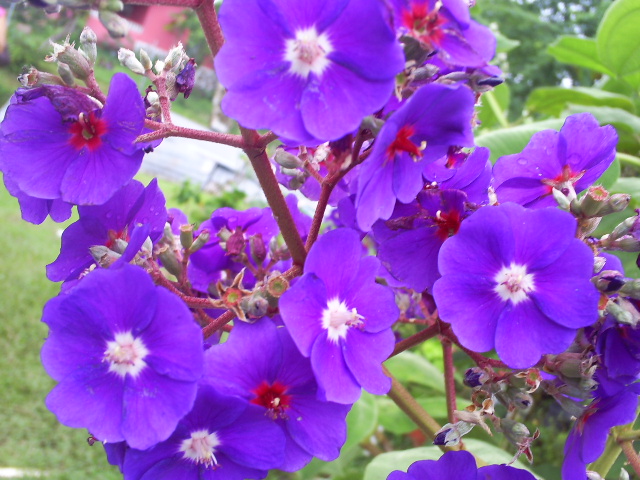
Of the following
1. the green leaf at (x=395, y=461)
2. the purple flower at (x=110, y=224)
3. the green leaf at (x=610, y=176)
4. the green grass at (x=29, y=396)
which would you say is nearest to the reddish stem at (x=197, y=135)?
the purple flower at (x=110, y=224)

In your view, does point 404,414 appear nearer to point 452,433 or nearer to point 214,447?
point 452,433

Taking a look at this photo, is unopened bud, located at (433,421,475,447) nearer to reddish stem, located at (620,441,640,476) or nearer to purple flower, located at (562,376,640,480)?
purple flower, located at (562,376,640,480)

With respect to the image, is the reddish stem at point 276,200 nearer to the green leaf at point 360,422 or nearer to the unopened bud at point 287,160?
the unopened bud at point 287,160

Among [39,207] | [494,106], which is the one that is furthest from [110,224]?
[494,106]

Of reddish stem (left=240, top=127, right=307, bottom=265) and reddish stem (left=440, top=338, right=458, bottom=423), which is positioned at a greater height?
reddish stem (left=240, top=127, right=307, bottom=265)

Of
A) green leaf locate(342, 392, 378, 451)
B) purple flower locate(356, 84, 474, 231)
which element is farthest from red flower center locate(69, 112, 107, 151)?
green leaf locate(342, 392, 378, 451)

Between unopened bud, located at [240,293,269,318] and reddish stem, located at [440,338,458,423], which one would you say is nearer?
unopened bud, located at [240,293,269,318]
